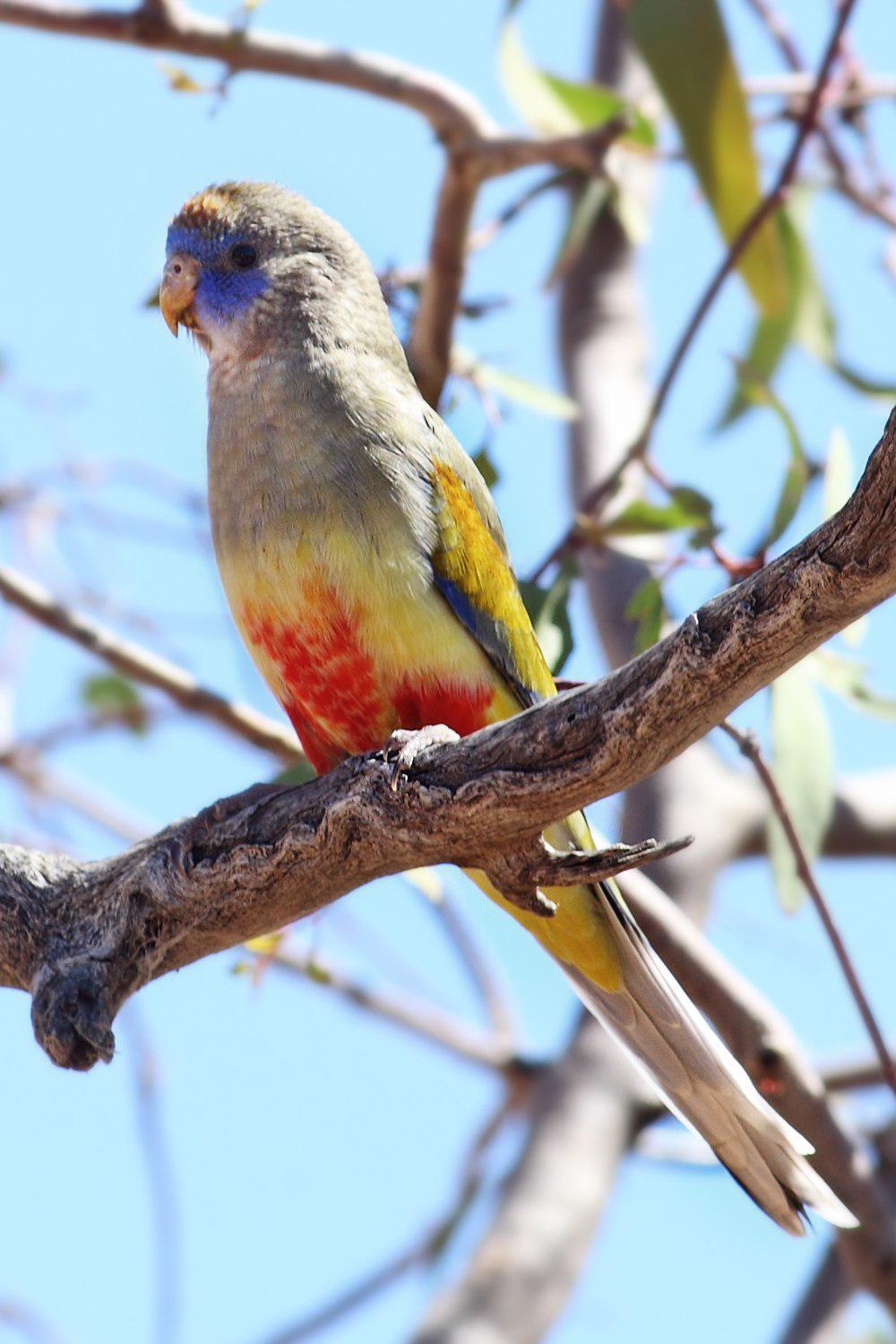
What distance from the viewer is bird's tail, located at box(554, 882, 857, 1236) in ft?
10.2

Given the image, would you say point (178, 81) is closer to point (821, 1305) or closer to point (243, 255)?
point (243, 255)

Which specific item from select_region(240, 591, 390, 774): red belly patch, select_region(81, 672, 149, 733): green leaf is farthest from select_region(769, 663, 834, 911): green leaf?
select_region(81, 672, 149, 733): green leaf

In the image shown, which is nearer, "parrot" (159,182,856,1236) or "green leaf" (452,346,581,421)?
"parrot" (159,182,856,1236)

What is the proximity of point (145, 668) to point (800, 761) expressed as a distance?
5.36ft

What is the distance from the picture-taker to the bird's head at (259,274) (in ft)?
11.6

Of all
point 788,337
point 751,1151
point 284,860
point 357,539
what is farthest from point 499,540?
point 788,337

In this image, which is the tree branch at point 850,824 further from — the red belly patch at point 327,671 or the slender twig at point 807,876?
the red belly patch at point 327,671

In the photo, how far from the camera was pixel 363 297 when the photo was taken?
367 centimetres

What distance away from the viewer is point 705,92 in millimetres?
4227

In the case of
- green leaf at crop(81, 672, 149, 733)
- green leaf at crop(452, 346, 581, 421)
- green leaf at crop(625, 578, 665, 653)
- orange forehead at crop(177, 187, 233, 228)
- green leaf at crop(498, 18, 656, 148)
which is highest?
green leaf at crop(498, 18, 656, 148)

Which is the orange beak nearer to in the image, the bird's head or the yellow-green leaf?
the bird's head

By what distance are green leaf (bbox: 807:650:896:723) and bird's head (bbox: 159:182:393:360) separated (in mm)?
1223

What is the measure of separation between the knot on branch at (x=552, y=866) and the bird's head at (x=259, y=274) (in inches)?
52.5

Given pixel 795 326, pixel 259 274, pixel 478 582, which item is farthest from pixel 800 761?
pixel 795 326
